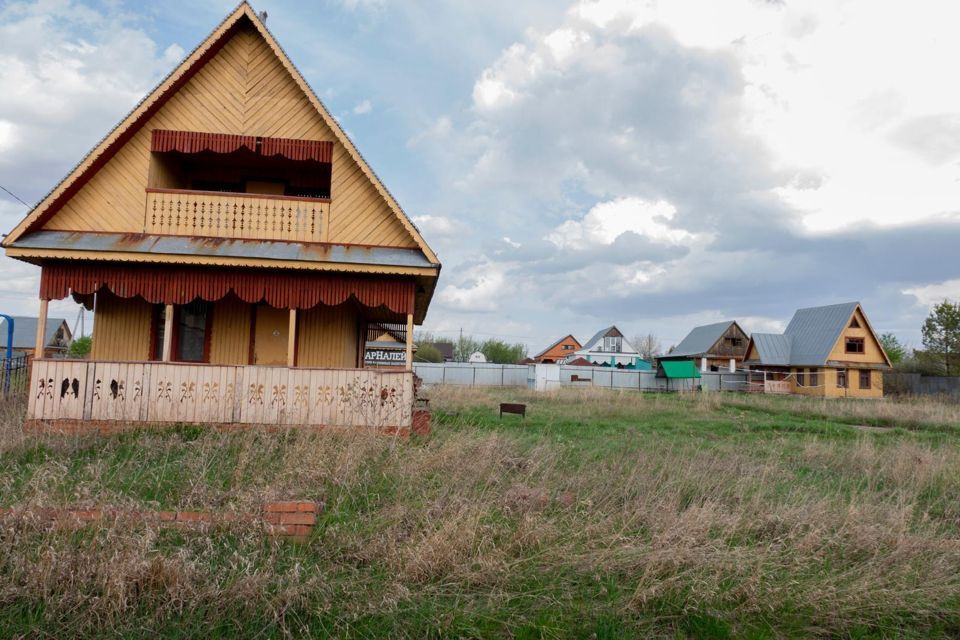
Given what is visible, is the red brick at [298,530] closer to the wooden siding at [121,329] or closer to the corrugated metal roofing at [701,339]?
the wooden siding at [121,329]

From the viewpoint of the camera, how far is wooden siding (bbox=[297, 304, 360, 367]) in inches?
530

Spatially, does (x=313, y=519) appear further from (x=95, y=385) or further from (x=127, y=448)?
(x=95, y=385)

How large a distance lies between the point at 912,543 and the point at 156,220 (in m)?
12.5

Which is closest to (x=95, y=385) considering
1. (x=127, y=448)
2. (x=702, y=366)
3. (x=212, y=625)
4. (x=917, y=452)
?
(x=127, y=448)

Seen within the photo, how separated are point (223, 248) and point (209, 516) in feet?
23.0

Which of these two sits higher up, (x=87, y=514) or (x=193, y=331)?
(x=193, y=331)

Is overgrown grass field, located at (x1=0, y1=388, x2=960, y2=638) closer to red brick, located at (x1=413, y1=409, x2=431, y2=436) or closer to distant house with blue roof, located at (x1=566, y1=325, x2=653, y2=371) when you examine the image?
red brick, located at (x1=413, y1=409, x2=431, y2=436)

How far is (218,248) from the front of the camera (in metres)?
11.1

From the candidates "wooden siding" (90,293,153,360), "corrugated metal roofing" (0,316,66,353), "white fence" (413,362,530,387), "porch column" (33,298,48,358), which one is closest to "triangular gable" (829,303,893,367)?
"white fence" (413,362,530,387)

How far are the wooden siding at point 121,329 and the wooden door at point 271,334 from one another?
87.0 inches

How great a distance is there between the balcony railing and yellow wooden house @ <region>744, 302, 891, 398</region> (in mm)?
40874

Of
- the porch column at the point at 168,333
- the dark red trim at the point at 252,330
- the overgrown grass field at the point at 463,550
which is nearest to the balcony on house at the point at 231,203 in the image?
the porch column at the point at 168,333

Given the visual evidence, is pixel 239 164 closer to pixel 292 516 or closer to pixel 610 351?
pixel 292 516

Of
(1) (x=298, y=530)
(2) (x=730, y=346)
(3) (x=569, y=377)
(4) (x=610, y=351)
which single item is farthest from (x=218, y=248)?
(4) (x=610, y=351)
